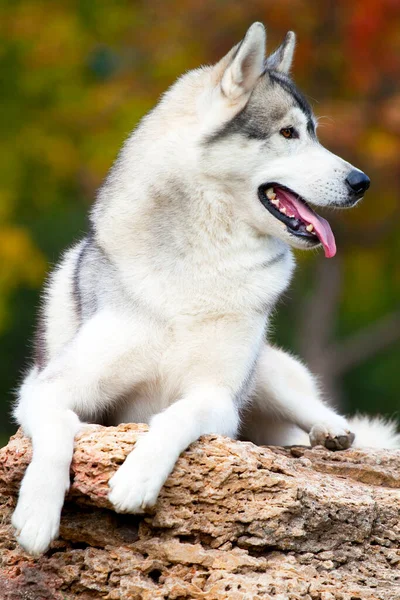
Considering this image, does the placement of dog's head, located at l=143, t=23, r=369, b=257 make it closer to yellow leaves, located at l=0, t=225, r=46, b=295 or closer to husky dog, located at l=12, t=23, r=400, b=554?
husky dog, located at l=12, t=23, r=400, b=554

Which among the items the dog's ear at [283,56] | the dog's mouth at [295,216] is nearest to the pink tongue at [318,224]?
the dog's mouth at [295,216]

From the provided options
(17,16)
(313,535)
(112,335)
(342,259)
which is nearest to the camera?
(313,535)

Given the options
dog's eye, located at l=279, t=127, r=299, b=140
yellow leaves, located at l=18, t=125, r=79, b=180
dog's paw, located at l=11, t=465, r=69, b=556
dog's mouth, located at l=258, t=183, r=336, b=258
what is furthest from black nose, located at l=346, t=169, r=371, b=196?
yellow leaves, located at l=18, t=125, r=79, b=180

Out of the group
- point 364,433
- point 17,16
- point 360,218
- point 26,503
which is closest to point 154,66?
point 17,16

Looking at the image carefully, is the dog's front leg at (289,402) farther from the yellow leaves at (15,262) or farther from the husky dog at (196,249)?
the yellow leaves at (15,262)

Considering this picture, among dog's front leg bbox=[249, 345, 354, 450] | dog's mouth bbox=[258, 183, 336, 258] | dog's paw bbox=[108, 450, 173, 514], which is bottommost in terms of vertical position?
dog's front leg bbox=[249, 345, 354, 450]

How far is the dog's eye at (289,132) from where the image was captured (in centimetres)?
505

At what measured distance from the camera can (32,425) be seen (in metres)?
4.50

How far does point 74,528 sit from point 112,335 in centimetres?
92

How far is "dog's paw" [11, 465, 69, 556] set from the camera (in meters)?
4.02

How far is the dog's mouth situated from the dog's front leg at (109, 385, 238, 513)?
0.90 metres

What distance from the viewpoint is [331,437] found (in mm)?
5605

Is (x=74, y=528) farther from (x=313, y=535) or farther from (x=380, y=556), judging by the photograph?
(x=380, y=556)

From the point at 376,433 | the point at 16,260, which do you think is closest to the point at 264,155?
the point at 376,433
